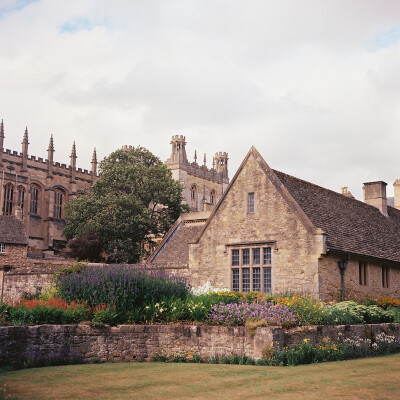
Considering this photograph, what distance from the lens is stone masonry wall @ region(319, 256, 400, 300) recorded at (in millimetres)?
23750

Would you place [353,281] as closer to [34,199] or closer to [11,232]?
[11,232]

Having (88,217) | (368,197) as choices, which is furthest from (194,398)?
(88,217)

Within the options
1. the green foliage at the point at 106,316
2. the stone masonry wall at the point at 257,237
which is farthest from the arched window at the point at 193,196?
the green foliage at the point at 106,316

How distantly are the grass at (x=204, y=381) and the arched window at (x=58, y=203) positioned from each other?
3144 inches

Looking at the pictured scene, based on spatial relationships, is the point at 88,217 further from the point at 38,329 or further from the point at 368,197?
the point at 38,329

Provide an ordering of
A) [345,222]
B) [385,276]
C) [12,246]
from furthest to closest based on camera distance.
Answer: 1. [12,246]
2. [385,276]
3. [345,222]

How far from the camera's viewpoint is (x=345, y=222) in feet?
91.4

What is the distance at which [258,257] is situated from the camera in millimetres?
25797

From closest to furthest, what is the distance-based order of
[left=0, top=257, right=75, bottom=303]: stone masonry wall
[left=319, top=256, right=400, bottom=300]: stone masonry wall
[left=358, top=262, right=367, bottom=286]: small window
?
[left=319, top=256, right=400, bottom=300]: stone masonry wall, [left=358, top=262, right=367, bottom=286]: small window, [left=0, top=257, right=75, bottom=303]: stone masonry wall

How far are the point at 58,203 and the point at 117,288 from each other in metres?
77.9

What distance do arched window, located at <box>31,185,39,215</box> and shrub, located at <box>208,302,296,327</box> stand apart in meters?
Result: 76.2

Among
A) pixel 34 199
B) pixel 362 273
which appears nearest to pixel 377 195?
pixel 362 273

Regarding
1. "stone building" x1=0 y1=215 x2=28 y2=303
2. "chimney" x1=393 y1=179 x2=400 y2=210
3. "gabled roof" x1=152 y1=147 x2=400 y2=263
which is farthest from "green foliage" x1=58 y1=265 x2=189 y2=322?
"chimney" x1=393 y1=179 x2=400 y2=210

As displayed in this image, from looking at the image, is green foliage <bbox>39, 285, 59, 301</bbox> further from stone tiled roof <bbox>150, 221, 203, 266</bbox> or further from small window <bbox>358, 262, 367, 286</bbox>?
small window <bbox>358, 262, 367, 286</bbox>
